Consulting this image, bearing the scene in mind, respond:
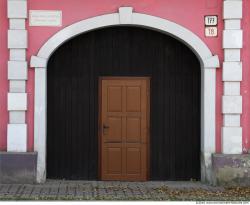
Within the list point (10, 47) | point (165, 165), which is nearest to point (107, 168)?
point (165, 165)

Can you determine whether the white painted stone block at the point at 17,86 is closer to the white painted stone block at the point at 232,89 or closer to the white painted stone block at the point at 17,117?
the white painted stone block at the point at 17,117

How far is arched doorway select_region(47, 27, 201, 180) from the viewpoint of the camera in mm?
12211

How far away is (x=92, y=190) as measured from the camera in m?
11.2

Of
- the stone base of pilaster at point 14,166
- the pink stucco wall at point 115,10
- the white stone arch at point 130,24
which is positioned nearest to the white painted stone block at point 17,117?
the pink stucco wall at point 115,10

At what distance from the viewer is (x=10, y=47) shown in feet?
38.2

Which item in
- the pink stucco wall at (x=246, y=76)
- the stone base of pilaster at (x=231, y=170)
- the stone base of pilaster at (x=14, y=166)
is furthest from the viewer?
the pink stucco wall at (x=246, y=76)

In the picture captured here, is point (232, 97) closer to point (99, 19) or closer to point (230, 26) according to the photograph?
point (230, 26)

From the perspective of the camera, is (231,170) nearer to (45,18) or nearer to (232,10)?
(232,10)

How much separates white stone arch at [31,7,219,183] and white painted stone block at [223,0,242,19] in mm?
668

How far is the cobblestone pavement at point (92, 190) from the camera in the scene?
10.6m

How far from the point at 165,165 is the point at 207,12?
9.68ft

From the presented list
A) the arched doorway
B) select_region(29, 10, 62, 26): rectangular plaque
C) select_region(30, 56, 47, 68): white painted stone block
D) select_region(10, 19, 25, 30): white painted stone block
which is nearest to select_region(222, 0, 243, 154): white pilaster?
the arched doorway

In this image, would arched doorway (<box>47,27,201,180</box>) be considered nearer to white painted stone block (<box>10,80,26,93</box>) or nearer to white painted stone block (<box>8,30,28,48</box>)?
white painted stone block (<box>10,80,26,93</box>)

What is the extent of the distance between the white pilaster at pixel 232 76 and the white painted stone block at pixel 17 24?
3626 millimetres
